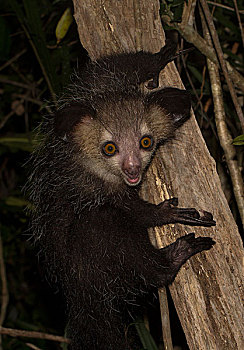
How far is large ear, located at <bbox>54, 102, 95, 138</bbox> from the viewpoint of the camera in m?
2.65

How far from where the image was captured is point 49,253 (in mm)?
3004

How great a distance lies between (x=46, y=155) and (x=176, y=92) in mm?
1009

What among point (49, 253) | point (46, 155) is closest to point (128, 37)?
point (46, 155)

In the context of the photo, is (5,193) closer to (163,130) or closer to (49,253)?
(49,253)

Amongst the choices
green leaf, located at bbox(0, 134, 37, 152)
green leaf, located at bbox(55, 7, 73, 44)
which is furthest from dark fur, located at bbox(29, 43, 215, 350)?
green leaf, located at bbox(0, 134, 37, 152)

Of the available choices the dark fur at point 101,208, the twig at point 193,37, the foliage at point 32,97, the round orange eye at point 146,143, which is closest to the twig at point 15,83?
the foliage at point 32,97

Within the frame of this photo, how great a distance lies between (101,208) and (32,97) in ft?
8.30

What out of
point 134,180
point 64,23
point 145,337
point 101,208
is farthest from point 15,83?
point 145,337

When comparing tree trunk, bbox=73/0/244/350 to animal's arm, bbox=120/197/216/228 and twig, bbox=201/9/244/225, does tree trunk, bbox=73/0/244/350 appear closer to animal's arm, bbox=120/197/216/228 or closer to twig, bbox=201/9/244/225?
animal's arm, bbox=120/197/216/228

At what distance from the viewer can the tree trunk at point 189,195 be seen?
2.30m

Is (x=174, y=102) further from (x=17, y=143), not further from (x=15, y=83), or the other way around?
(x=15, y=83)

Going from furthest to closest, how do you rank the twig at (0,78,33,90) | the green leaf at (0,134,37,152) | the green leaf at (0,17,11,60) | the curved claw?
1. the twig at (0,78,33,90)
2. the green leaf at (0,134,37,152)
3. the green leaf at (0,17,11,60)
4. the curved claw

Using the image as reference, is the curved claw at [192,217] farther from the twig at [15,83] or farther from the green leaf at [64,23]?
the twig at [15,83]

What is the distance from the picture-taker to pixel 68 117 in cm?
266
